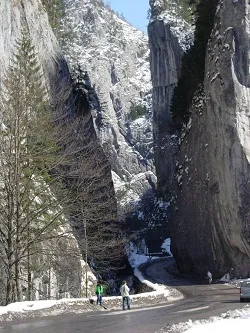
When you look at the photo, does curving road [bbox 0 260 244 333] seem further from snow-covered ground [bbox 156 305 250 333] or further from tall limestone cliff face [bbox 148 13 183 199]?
tall limestone cliff face [bbox 148 13 183 199]

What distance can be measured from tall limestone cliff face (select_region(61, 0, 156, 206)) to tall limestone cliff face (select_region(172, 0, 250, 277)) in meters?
56.4

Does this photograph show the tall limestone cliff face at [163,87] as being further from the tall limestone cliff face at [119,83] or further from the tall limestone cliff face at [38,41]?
the tall limestone cliff face at [119,83]

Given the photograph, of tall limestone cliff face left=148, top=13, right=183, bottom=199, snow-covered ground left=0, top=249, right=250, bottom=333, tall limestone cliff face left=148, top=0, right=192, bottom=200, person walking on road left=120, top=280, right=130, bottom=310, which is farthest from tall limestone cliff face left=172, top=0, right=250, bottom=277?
tall limestone cliff face left=148, top=13, right=183, bottom=199

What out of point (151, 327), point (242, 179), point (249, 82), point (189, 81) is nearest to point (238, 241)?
point (242, 179)

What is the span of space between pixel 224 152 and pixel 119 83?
9493 cm

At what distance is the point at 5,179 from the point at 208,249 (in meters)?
24.9

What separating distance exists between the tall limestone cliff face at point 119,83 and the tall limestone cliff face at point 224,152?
185 ft

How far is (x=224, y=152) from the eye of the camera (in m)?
39.4

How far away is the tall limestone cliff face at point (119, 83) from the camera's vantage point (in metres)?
116

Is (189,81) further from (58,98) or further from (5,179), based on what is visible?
(5,179)

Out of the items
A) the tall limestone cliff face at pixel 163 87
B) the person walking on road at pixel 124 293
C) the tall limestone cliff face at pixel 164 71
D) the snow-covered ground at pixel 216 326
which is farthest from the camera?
the tall limestone cliff face at pixel 163 87

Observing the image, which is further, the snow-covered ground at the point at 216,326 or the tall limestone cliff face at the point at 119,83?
the tall limestone cliff face at the point at 119,83

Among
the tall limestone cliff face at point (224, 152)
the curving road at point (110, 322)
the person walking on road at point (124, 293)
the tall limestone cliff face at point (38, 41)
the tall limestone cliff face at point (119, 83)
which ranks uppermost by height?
the tall limestone cliff face at point (119, 83)

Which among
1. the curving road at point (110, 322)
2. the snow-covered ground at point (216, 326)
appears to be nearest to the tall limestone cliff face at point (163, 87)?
the curving road at point (110, 322)
